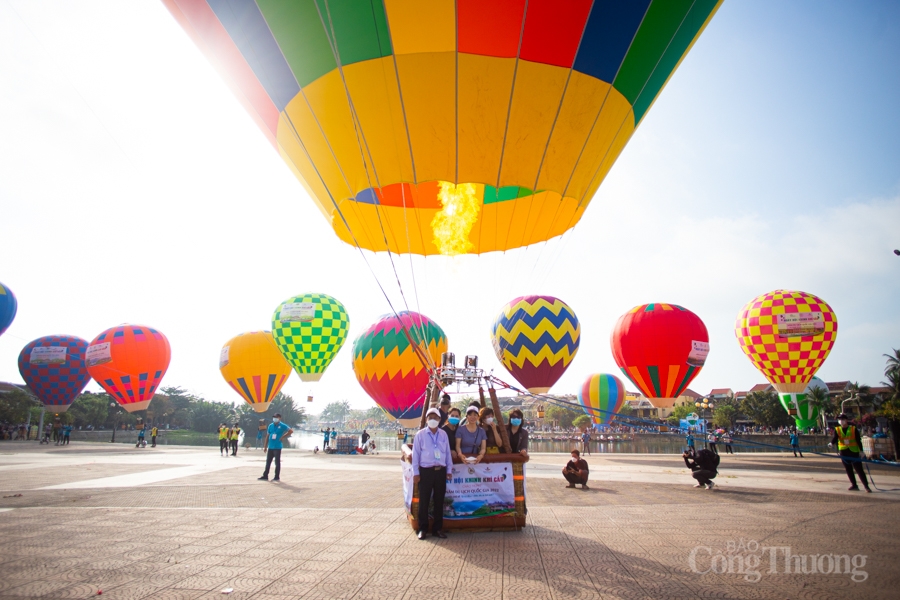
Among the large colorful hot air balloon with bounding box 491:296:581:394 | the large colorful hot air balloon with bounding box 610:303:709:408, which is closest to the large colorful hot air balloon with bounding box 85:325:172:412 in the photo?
the large colorful hot air balloon with bounding box 491:296:581:394

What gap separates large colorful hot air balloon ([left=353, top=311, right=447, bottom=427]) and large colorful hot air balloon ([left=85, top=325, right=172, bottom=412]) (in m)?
13.9

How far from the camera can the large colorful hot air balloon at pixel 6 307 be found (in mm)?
30656

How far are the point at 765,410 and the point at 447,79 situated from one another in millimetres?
79797

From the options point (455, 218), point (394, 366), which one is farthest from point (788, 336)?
point (455, 218)

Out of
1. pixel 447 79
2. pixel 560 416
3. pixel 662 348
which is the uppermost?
pixel 447 79

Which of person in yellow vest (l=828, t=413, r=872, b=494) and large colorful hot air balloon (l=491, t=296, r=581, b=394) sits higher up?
large colorful hot air balloon (l=491, t=296, r=581, b=394)

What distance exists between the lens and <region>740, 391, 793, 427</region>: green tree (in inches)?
2719

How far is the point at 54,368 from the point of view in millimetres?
31891

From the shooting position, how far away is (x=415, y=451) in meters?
5.31

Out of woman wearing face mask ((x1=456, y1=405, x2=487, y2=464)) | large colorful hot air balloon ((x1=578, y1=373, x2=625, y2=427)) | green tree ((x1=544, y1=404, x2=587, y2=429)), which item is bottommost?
green tree ((x1=544, y1=404, x2=587, y2=429))

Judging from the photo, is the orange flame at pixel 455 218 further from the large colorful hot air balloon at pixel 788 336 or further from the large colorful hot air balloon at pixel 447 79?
the large colorful hot air balloon at pixel 788 336

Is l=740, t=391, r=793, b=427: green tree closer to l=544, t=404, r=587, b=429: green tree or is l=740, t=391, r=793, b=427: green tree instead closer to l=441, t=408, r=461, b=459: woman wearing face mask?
l=544, t=404, r=587, b=429: green tree

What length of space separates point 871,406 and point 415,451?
290 ft

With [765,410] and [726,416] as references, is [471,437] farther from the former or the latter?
[726,416]
